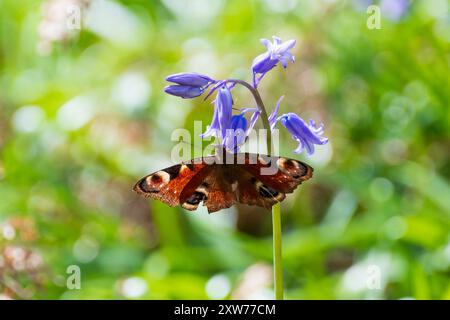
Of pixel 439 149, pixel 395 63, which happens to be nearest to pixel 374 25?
pixel 395 63

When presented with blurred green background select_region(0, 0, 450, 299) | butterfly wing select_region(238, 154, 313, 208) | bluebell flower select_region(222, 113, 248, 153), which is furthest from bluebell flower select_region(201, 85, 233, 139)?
blurred green background select_region(0, 0, 450, 299)

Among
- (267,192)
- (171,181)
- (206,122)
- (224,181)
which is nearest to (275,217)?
(267,192)

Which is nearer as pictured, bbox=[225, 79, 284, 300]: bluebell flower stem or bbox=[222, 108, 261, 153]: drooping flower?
bbox=[225, 79, 284, 300]: bluebell flower stem

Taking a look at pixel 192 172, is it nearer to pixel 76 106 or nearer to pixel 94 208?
pixel 94 208

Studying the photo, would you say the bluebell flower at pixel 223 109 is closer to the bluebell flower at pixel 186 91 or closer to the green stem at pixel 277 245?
the bluebell flower at pixel 186 91

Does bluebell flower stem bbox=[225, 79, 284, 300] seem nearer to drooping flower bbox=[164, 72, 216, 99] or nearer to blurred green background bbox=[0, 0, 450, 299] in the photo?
drooping flower bbox=[164, 72, 216, 99]

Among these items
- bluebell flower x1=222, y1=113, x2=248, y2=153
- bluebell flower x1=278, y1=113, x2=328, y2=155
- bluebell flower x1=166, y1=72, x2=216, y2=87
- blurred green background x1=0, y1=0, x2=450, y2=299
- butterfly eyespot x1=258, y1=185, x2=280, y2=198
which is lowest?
butterfly eyespot x1=258, y1=185, x2=280, y2=198
